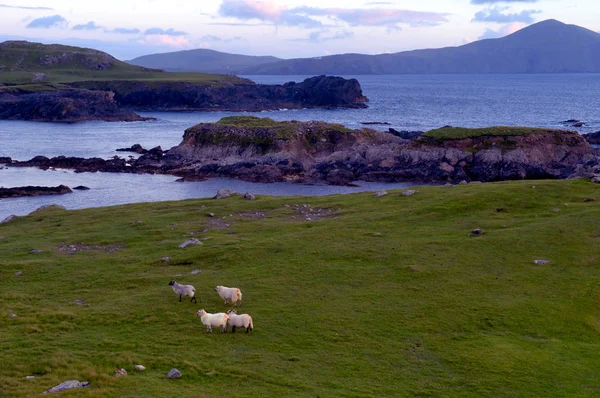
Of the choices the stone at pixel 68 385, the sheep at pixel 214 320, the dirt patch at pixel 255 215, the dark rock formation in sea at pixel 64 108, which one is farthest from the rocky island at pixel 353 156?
the dark rock formation in sea at pixel 64 108

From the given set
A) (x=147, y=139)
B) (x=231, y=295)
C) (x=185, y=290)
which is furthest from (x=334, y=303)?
(x=147, y=139)

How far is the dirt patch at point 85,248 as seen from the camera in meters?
33.6

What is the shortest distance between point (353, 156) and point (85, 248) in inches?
Answer: 2443

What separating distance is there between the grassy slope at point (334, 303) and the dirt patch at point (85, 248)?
0.58 metres

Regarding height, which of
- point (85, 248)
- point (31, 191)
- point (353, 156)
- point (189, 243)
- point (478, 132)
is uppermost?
point (478, 132)

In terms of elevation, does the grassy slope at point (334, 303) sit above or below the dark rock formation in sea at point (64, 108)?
below

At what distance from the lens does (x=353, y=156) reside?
92.2 meters

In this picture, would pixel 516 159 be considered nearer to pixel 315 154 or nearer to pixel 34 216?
pixel 315 154

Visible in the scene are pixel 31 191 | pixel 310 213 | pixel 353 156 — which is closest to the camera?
pixel 310 213

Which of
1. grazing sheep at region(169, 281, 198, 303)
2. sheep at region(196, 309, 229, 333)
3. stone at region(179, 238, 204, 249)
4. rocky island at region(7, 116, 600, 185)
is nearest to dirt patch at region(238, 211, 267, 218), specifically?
stone at region(179, 238, 204, 249)

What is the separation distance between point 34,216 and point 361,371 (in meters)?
34.8

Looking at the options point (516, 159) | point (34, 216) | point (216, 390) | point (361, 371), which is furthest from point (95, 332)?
point (516, 159)

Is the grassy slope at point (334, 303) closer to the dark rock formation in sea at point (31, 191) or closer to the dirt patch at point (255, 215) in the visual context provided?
the dirt patch at point (255, 215)

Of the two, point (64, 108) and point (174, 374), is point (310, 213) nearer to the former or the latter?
point (174, 374)
